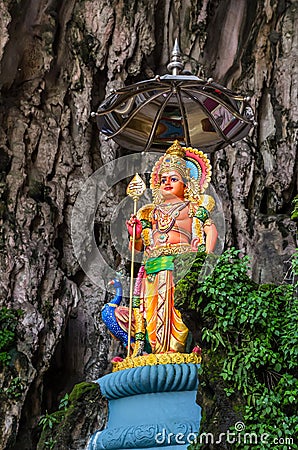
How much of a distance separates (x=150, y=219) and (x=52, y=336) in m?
1.69

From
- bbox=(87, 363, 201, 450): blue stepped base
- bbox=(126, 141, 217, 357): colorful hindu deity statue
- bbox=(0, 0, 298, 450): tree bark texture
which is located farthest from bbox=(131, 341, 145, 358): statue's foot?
bbox=(0, 0, 298, 450): tree bark texture

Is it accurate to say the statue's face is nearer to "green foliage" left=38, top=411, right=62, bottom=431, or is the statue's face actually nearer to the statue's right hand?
the statue's right hand

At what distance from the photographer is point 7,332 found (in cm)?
639

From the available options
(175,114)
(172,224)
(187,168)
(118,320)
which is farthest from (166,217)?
(175,114)

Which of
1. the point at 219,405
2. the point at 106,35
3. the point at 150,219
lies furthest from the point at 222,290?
the point at 106,35

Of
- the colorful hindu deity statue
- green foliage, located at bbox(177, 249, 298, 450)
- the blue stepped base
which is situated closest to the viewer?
green foliage, located at bbox(177, 249, 298, 450)

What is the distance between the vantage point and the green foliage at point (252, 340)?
4.22 metres

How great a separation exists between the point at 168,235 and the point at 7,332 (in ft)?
6.10

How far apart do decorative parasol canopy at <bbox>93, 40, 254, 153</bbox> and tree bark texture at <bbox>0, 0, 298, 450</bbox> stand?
1507 millimetres

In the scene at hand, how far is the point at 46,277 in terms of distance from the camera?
23.0 ft

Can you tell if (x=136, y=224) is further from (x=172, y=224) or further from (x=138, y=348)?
(x=138, y=348)

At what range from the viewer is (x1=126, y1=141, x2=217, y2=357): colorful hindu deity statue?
5.32 m

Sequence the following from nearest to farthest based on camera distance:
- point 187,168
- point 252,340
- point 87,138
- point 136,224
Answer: point 252,340
point 136,224
point 187,168
point 87,138

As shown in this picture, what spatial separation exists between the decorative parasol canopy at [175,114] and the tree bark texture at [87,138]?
151cm
